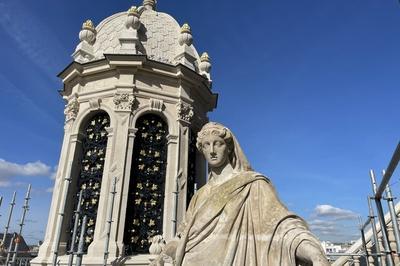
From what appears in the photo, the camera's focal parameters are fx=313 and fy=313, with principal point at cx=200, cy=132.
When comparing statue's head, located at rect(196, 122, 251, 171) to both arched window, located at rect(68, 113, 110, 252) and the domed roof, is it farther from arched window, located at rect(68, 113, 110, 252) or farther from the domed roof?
the domed roof

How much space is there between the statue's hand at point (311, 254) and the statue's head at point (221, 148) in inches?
45.2

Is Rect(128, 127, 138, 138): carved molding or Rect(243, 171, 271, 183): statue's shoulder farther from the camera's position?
Rect(128, 127, 138, 138): carved molding

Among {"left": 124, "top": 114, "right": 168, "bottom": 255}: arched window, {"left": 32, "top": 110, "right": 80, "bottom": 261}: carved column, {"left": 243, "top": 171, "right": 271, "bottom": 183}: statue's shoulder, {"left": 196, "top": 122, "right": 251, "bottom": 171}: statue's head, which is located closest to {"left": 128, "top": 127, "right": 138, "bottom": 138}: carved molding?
{"left": 124, "top": 114, "right": 168, "bottom": 255}: arched window

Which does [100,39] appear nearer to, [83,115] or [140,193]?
[83,115]

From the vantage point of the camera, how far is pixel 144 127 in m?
12.6

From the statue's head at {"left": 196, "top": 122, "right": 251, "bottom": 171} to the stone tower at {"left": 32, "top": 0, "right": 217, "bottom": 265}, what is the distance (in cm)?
790

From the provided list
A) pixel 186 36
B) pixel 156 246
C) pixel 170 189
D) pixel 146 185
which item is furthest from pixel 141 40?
pixel 156 246

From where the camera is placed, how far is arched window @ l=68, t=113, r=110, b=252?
11.4 meters

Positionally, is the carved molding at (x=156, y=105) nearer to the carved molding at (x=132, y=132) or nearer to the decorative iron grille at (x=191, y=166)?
the carved molding at (x=132, y=132)

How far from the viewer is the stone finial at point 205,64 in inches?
606

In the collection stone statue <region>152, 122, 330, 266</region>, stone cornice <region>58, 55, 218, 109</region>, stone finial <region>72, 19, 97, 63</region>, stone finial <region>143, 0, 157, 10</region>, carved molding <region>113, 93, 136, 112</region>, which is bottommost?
stone statue <region>152, 122, 330, 266</region>

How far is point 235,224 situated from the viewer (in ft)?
9.61

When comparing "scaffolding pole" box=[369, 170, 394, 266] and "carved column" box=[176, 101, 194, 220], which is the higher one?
"carved column" box=[176, 101, 194, 220]

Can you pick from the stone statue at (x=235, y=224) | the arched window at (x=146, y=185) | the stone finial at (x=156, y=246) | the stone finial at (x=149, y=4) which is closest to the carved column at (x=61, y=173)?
the arched window at (x=146, y=185)
